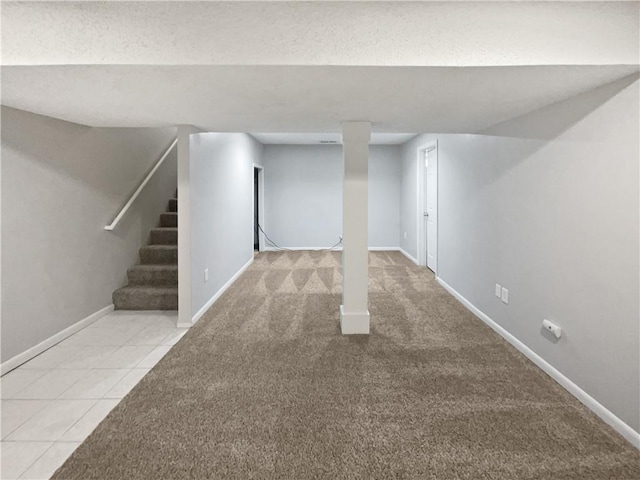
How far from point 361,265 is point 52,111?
265cm

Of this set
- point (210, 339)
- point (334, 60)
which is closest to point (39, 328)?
point (210, 339)

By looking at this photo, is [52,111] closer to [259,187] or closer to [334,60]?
[334,60]

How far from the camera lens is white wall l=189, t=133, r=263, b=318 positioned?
11.2ft

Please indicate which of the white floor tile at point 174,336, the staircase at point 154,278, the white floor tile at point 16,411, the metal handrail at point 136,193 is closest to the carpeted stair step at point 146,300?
the staircase at point 154,278

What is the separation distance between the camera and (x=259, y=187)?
746 centimetres

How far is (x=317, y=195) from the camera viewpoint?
7.69m

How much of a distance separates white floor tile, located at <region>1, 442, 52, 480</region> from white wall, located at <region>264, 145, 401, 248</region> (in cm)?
617

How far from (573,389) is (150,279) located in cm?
398

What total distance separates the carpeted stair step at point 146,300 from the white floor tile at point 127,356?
893 millimetres

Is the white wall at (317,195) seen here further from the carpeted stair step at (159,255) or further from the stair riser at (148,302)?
the stair riser at (148,302)

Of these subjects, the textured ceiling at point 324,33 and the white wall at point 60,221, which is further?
the white wall at point 60,221

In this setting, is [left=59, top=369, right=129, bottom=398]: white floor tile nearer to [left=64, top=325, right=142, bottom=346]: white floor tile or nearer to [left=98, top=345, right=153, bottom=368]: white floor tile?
[left=98, top=345, right=153, bottom=368]: white floor tile

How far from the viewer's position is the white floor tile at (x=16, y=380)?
2162 millimetres

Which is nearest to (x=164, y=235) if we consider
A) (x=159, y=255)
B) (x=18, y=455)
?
(x=159, y=255)
